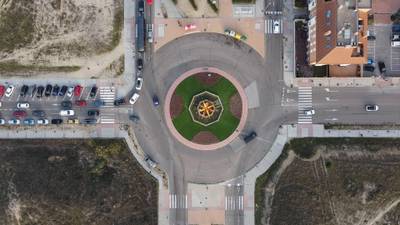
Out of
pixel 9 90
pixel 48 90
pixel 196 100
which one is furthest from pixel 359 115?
pixel 9 90

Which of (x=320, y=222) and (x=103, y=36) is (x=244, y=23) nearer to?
(x=103, y=36)

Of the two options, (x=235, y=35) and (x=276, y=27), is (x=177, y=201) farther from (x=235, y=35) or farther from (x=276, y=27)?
(x=276, y=27)

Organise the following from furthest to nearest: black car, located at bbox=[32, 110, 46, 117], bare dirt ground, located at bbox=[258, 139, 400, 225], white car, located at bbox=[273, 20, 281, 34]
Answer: black car, located at bbox=[32, 110, 46, 117]
white car, located at bbox=[273, 20, 281, 34]
bare dirt ground, located at bbox=[258, 139, 400, 225]

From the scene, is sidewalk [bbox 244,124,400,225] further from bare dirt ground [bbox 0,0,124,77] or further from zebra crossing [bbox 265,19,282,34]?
bare dirt ground [bbox 0,0,124,77]

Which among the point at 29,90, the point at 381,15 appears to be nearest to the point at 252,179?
the point at 381,15

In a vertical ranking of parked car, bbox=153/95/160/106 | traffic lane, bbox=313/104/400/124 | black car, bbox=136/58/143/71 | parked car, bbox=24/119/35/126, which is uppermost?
black car, bbox=136/58/143/71

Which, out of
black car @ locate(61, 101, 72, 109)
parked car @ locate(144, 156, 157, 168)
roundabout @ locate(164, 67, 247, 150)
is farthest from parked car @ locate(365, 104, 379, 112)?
black car @ locate(61, 101, 72, 109)
